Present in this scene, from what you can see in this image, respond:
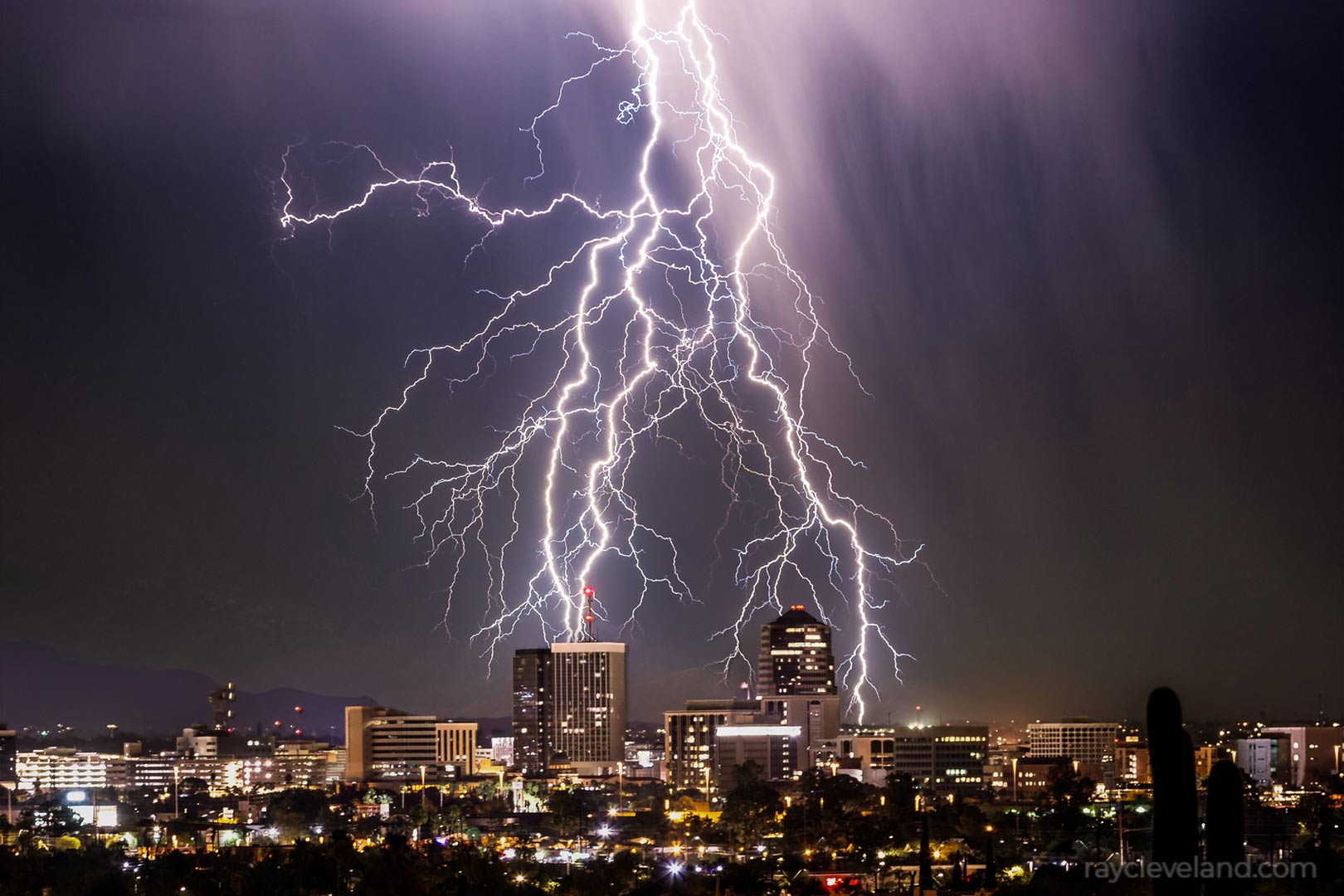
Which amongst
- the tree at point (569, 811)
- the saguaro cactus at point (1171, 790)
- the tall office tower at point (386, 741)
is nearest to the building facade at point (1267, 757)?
the tree at point (569, 811)

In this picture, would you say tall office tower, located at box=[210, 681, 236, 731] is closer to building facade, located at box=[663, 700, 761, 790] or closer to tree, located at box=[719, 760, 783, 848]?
building facade, located at box=[663, 700, 761, 790]

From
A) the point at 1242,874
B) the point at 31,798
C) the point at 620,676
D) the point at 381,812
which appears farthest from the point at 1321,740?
the point at 1242,874

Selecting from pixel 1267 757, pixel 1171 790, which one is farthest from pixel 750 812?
pixel 1267 757

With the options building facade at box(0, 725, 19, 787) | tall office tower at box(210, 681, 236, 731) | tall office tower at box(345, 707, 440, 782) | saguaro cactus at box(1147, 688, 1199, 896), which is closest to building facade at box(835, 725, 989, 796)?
tall office tower at box(345, 707, 440, 782)

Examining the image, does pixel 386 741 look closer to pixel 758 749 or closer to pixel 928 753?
pixel 758 749

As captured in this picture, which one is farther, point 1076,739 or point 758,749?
point 1076,739
